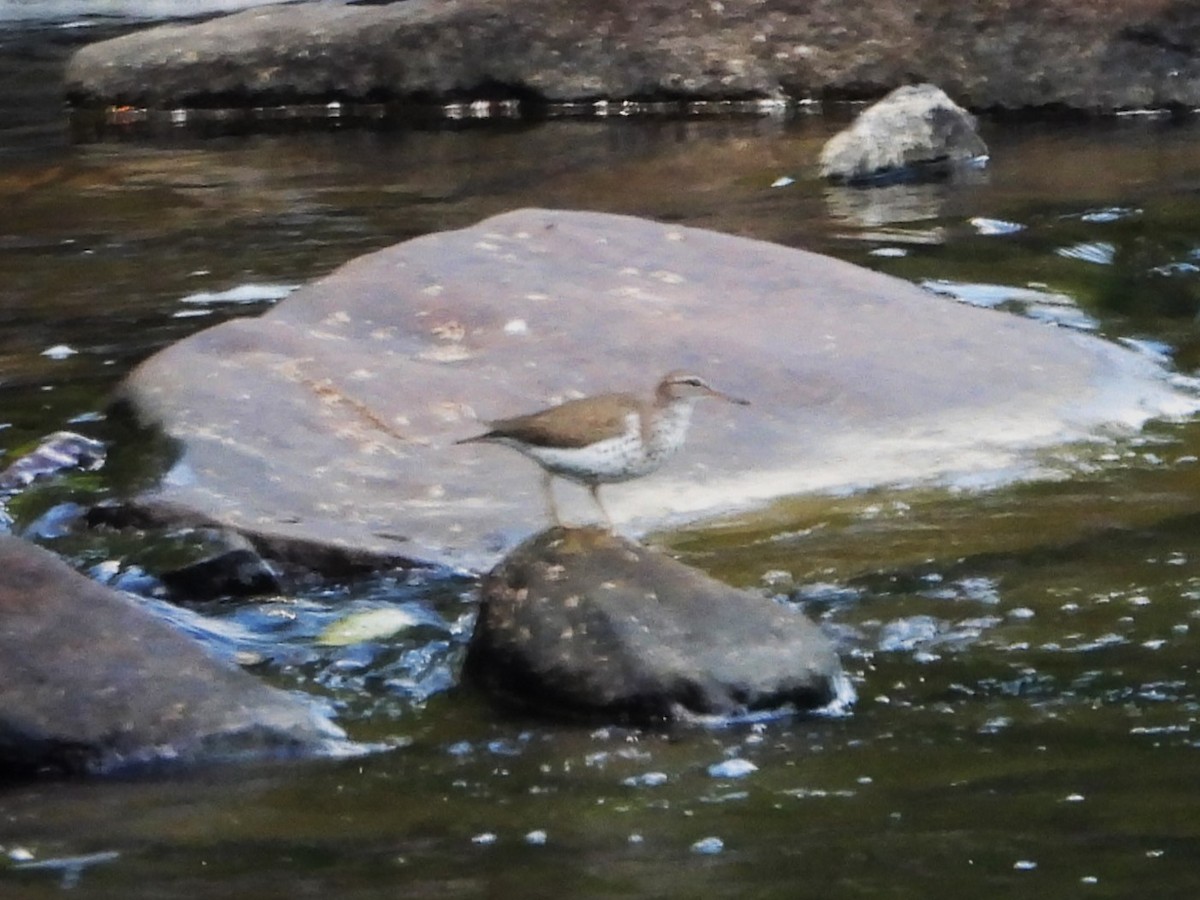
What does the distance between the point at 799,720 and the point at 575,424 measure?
1.03 metres

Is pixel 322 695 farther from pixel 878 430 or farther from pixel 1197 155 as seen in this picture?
pixel 1197 155

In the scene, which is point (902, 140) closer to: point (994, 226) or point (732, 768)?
point (994, 226)

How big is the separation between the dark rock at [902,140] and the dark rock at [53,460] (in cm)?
637

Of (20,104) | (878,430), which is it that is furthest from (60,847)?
(20,104)

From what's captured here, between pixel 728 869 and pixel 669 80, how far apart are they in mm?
11652

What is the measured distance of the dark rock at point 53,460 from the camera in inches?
267

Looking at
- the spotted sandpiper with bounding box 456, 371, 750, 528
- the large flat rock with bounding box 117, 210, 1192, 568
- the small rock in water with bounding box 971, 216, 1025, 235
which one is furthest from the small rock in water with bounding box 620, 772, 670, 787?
the small rock in water with bounding box 971, 216, 1025, 235

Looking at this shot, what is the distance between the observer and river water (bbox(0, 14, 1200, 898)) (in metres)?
3.78

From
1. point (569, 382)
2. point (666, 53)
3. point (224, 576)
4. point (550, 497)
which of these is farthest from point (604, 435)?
point (666, 53)

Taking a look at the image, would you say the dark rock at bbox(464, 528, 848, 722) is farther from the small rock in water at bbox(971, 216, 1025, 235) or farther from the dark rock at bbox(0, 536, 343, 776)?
the small rock in water at bbox(971, 216, 1025, 235)

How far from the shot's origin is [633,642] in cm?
467

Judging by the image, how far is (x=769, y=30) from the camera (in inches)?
578

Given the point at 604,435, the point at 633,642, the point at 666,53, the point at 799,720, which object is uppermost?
the point at 666,53

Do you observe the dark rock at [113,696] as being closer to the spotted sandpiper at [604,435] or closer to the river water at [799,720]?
the river water at [799,720]
